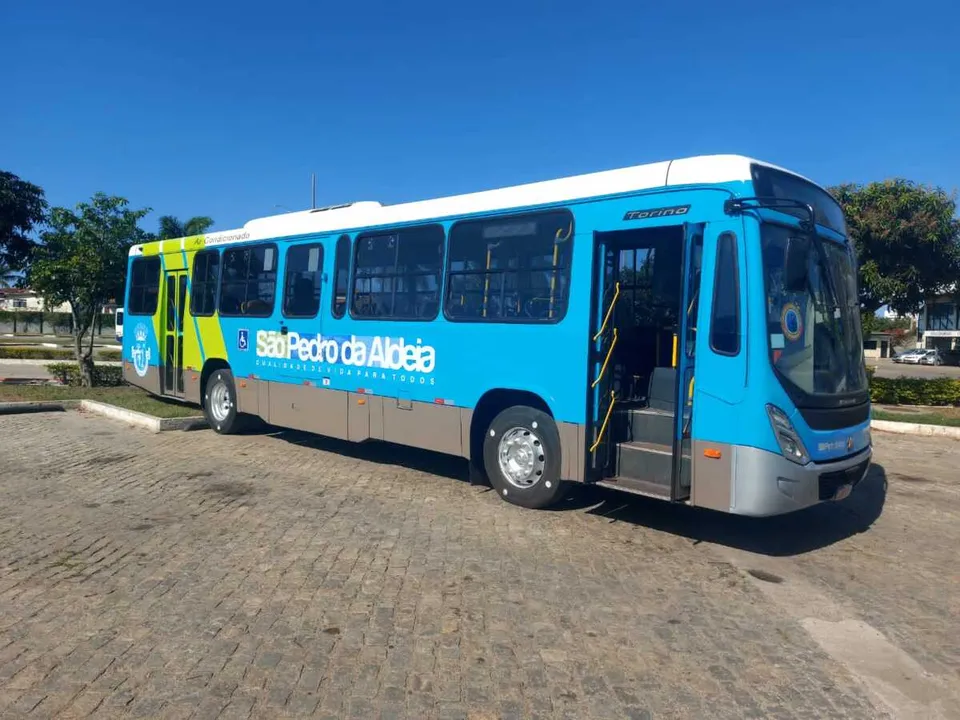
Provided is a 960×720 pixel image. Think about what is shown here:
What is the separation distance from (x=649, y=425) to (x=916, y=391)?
14.4 meters

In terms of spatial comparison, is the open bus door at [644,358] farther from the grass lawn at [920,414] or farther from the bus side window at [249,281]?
the grass lawn at [920,414]

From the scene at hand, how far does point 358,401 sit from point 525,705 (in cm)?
582

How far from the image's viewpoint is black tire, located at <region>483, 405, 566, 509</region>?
719 centimetres

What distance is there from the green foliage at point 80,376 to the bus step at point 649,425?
48.6ft

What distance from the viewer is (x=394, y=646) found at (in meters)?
4.30

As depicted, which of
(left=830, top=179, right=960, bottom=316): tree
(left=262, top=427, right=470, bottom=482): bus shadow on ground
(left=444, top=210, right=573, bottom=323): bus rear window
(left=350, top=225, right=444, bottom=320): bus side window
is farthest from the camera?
(left=830, top=179, right=960, bottom=316): tree

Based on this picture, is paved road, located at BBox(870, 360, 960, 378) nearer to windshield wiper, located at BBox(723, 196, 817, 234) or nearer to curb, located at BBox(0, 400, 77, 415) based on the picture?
windshield wiper, located at BBox(723, 196, 817, 234)

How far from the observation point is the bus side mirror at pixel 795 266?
582cm

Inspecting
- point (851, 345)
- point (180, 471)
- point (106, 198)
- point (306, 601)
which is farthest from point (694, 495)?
point (106, 198)

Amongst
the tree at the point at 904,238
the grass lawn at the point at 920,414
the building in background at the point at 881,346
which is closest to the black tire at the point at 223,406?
the grass lawn at the point at 920,414

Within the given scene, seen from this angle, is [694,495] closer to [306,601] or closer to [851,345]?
[851,345]

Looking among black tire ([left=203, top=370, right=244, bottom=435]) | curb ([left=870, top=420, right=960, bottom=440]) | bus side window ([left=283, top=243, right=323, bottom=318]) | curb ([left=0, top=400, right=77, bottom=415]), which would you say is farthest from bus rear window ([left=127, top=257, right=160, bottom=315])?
curb ([left=870, top=420, right=960, bottom=440])

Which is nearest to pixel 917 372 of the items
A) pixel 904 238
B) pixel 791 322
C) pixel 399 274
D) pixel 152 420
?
pixel 904 238

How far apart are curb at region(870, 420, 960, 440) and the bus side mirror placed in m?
8.98
